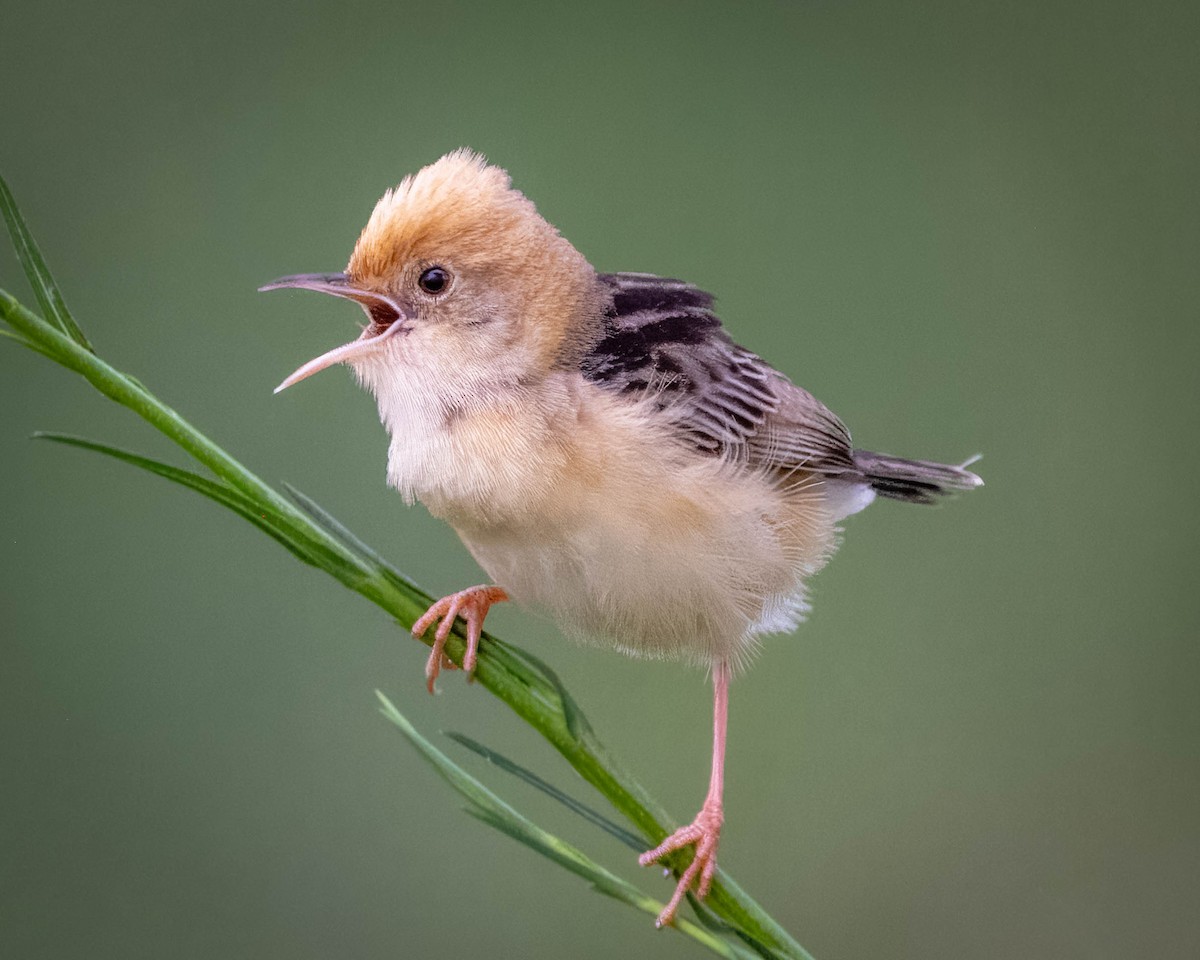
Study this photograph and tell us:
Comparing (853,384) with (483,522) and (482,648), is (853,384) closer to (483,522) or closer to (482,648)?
(483,522)

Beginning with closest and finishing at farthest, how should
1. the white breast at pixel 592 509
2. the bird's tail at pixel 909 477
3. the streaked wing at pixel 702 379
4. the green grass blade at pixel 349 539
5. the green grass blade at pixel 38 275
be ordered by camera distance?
the green grass blade at pixel 38 275, the green grass blade at pixel 349 539, the white breast at pixel 592 509, the streaked wing at pixel 702 379, the bird's tail at pixel 909 477

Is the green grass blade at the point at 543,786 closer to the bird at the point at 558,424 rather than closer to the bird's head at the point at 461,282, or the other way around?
the bird at the point at 558,424

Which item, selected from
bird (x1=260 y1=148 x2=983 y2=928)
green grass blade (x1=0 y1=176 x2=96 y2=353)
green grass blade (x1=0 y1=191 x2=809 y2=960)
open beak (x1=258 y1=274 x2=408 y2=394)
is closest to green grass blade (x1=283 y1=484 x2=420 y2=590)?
green grass blade (x1=0 y1=191 x2=809 y2=960)

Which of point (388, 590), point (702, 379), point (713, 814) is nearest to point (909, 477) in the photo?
point (702, 379)

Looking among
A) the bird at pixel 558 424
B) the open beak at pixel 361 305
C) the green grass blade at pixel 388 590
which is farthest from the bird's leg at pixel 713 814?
the open beak at pixel 361 305

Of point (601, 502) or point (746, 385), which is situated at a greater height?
point (746, 385)

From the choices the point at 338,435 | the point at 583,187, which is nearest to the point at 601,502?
the point at 338,435

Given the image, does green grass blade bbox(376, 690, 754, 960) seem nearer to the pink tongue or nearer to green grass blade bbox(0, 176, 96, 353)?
green grass blade bbox(0, 176, 96, 353)
